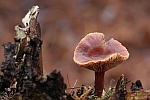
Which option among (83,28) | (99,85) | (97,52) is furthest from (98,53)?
(83,28)

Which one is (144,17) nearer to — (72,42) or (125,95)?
(72,42)

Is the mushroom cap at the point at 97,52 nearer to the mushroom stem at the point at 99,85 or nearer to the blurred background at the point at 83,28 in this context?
the mushroom stem at the point at 99,85

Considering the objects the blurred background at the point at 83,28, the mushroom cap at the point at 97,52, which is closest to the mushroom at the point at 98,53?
the mushroom cap at the point at 97,52

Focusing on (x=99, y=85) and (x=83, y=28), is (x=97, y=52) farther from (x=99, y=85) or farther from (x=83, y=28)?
(x=83, y=28)

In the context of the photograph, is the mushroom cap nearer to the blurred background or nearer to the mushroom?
the mushroom

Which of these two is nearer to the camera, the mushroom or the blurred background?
the mushroom

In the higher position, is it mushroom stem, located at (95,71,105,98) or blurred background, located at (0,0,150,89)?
blurred background, located at (0,0,150,89)

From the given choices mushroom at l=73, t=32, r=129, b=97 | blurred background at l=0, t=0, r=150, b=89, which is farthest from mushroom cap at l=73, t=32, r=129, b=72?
blurred background at l=0, t=0, r=150, b=89
